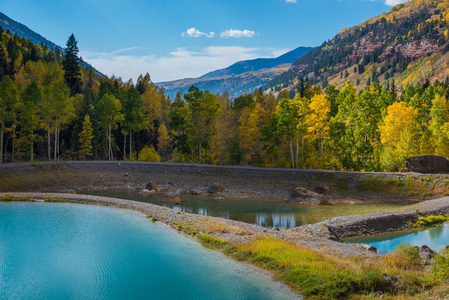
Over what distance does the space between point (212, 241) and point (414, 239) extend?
15.5 metres

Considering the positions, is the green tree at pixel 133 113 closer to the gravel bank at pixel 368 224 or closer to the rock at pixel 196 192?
the rock at pixel 196 192

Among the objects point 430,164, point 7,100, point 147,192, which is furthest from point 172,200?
point 430,164

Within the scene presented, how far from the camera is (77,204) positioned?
31984 millimetres

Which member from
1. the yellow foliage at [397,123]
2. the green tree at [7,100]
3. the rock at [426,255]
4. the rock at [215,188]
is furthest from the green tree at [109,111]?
the rock at [426,255]

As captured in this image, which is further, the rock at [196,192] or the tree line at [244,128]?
the tree line at [244,128]

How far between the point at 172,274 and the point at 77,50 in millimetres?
86488

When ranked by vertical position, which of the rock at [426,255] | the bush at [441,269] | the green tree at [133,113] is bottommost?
the rock at [426,255]

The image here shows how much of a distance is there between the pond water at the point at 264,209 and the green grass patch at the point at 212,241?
359 inches

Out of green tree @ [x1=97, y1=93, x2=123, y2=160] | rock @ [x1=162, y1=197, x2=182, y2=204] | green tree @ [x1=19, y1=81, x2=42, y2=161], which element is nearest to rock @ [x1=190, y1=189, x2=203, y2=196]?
rock @ [x1=162, y1=197, x2=182, y2=204]

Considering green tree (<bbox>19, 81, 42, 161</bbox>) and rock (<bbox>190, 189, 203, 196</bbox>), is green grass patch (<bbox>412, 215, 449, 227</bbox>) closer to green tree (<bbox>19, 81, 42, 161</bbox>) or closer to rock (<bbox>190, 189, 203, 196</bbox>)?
rock (<bbox>190, 189, 203, 196</bbox>)

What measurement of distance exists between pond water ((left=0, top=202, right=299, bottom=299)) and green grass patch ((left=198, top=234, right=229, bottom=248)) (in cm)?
72

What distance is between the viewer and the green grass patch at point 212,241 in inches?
738

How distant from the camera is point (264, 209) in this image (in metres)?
34.3

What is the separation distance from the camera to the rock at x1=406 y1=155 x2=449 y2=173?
44.1 m
